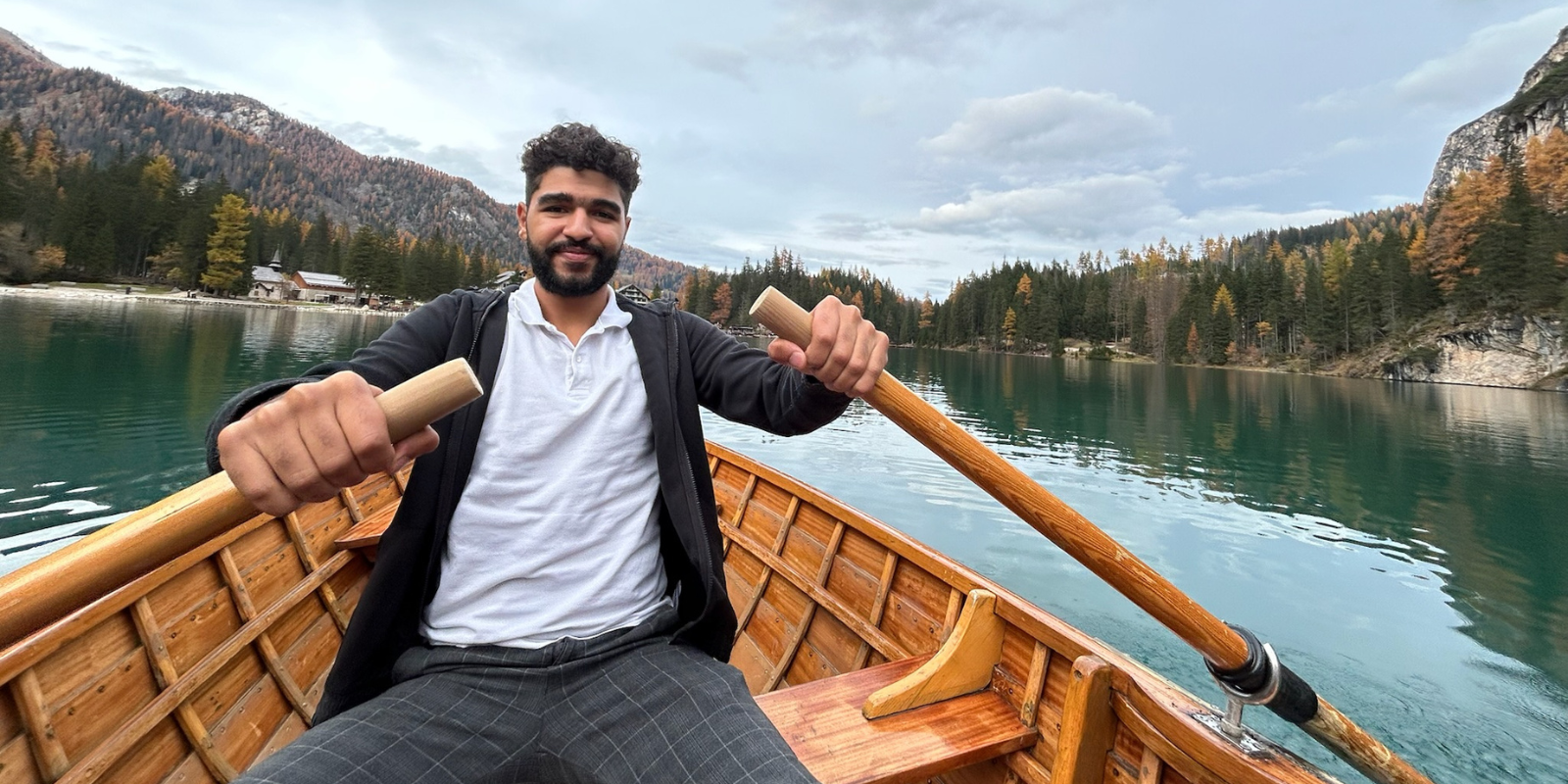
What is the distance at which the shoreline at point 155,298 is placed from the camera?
49938 millimetres

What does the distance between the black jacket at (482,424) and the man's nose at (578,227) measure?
12.4 inches

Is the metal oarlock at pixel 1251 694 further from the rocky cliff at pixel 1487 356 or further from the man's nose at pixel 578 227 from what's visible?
the rocky cliff at pixel 1487 356

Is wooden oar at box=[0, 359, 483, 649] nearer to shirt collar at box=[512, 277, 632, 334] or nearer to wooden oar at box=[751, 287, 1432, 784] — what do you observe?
wooden oar at box=[751, 287, 1432, 784]

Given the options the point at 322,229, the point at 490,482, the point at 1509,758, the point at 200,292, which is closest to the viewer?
the point at 490,482

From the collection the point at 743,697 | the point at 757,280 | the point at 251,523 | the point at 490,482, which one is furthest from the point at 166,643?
the point at 757,280

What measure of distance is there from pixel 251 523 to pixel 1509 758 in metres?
9.17

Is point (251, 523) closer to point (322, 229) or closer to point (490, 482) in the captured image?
point (490, 482)

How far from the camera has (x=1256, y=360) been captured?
73188 millimetres

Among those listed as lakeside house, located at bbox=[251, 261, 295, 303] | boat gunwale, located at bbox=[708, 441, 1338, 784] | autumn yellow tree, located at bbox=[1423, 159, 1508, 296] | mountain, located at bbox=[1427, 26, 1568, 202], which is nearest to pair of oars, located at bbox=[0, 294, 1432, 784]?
boat gunwale, located at bbox=[708, 441, 1338, 784]

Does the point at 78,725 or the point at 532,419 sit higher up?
the point at 532,419

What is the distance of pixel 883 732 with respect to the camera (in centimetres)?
258

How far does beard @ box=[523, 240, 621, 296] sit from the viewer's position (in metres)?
2.30

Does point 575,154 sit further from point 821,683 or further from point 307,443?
point 821,683

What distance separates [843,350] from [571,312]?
1153 mm
